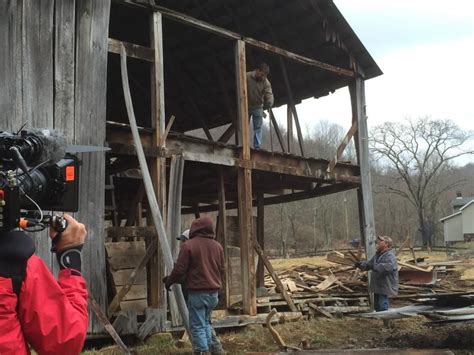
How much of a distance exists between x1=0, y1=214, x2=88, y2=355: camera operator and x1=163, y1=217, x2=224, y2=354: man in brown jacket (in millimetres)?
4925

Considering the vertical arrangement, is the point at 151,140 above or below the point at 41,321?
above

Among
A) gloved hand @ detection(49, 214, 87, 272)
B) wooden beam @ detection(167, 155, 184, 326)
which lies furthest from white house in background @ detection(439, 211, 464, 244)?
gloved hand @ detection(49, 214, 87, 272)

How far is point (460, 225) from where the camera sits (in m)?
61.3

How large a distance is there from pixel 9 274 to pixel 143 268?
6.33 meters

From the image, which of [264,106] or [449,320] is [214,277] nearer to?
[449,320]

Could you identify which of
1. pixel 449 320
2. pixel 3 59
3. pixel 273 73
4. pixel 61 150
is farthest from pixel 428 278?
pixel 61 150

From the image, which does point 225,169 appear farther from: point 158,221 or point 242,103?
point 158,221

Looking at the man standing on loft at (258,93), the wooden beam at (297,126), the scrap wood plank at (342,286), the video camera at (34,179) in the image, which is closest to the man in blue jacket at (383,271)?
the wooden beam at (297,126)

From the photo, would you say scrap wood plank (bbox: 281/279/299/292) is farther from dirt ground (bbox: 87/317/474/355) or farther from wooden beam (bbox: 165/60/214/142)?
wooden beam (bbox: 165/60/214/142)

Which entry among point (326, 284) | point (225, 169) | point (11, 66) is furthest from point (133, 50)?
point (326, 284)

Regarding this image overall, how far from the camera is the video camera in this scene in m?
1.97

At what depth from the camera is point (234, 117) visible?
42.6 feet

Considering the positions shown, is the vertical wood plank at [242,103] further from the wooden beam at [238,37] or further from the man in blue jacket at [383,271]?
the man in blue jacket at [383,271]

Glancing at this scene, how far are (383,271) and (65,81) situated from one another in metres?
6.55
